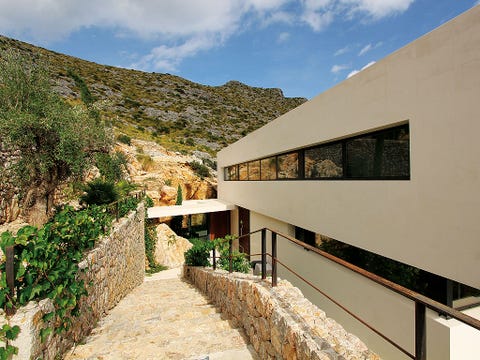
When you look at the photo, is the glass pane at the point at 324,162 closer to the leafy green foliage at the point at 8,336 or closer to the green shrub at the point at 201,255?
the green shrub at the point at 201,255

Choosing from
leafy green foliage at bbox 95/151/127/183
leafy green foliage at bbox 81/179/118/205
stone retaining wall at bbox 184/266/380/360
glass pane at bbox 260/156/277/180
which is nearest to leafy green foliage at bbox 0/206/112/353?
stone retaining wall at bbox 184/266/380/360

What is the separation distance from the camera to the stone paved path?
330 centimetres

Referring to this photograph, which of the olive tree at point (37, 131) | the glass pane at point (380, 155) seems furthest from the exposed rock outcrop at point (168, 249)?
the glass pane at point (380, 155)

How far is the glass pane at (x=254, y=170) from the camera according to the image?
11.9 m

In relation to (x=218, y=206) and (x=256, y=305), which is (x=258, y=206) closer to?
(x=218, y=206)

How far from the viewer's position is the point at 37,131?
6891mm

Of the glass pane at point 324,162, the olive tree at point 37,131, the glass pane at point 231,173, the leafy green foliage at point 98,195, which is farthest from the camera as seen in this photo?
the glass pane at point 231,173

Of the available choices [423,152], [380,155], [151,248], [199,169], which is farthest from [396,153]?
[199,169]

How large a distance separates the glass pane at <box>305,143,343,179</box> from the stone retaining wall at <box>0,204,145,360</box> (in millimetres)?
5748

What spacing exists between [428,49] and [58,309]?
6.51 metres

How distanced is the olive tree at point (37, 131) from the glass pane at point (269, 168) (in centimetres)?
645

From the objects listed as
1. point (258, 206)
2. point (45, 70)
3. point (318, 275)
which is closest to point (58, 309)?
point (318, 275)

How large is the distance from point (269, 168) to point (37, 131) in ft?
25.4

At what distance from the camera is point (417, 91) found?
4.39 metres
